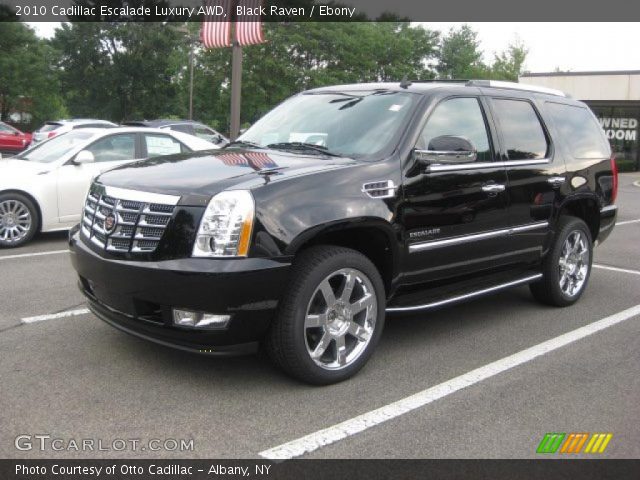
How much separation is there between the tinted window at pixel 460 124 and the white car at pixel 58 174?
15.4 feet

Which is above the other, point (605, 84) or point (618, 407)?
point (605, 84)

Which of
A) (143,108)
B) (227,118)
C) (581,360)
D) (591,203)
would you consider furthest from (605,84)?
(143,108)

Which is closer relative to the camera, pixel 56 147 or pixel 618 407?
pixel 618 407

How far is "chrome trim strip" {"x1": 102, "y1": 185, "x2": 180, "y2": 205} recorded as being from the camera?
3643mm

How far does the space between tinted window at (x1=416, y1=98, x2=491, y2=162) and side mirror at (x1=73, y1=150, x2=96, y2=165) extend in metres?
5.23

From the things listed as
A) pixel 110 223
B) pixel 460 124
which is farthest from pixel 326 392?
pixel 460 124

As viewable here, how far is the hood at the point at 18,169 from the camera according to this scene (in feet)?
26.6

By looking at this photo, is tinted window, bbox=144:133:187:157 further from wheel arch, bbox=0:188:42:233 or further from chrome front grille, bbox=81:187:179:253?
chrome front grille, bbox=81:187:179:253

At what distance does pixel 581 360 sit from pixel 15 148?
84.0ft

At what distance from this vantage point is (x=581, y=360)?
456 cm

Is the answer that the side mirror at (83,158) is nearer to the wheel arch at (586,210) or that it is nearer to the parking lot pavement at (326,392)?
the parking lot pavement at (326,392)

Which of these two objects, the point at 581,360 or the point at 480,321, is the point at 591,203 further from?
the point at 581,360

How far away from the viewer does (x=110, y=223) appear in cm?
386
